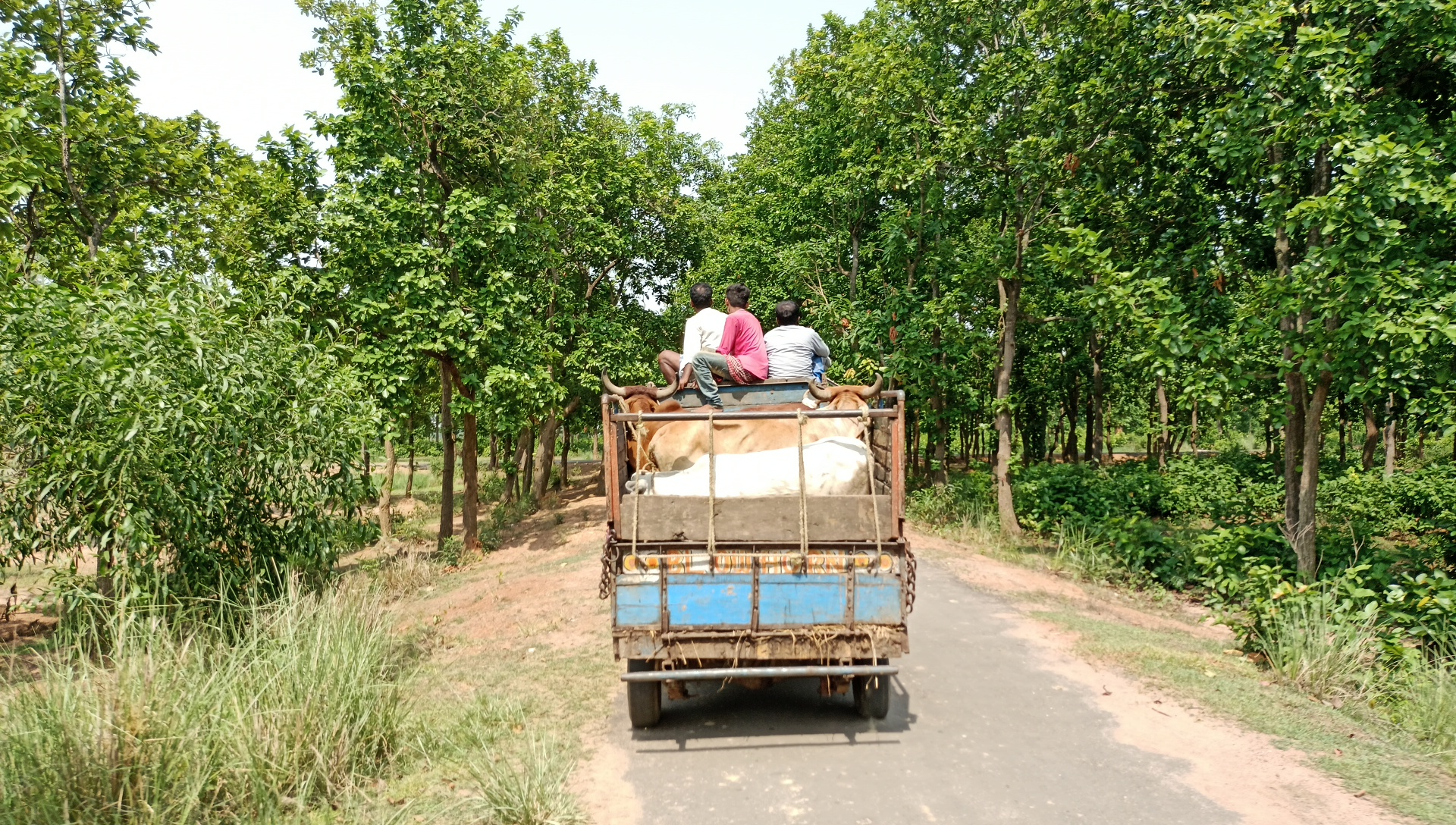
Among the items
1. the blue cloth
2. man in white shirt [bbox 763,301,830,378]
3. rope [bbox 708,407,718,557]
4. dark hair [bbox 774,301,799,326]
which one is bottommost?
rope [bbox 708,407,718,557]

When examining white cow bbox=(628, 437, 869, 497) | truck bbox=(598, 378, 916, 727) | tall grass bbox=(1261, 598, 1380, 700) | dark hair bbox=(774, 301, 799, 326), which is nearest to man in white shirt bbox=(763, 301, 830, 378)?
dark hair bbox=(774, 301, 799, 326)

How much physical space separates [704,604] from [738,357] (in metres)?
2.53

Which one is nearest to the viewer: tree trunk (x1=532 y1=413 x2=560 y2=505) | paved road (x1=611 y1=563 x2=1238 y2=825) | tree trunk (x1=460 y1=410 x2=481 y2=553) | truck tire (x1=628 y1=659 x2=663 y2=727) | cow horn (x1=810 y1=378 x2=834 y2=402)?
paved road (x1=611 y1=563 x2=1238 y2=825)

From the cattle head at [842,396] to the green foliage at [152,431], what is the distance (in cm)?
485

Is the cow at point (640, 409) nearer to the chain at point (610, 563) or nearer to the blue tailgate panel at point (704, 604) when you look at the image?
the chain at point (610, 563)

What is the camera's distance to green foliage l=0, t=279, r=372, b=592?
6539mm

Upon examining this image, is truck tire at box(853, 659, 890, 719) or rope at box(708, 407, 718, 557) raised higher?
rope at box(708, 407, 718, 557)

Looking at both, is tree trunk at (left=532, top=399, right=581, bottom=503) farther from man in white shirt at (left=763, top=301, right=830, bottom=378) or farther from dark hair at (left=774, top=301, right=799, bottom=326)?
man in white shirt at (left=763, top=301, right=830, bottom=378)

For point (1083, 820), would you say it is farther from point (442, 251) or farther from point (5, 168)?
point (442, 251)

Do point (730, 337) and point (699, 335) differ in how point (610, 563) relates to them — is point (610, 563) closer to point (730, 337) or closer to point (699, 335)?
point (730, 337)

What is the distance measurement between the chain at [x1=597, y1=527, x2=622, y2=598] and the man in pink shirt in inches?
67.5

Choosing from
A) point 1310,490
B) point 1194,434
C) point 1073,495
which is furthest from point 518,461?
point 1310,490

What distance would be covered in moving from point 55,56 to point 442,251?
6.22m

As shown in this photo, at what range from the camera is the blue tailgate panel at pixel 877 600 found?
5.29 metres
